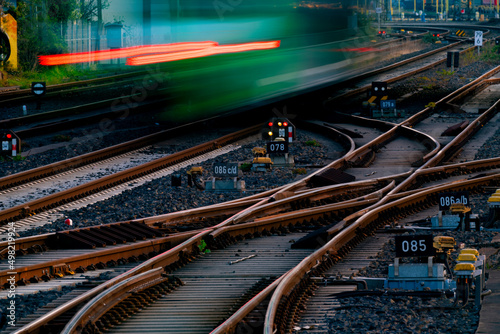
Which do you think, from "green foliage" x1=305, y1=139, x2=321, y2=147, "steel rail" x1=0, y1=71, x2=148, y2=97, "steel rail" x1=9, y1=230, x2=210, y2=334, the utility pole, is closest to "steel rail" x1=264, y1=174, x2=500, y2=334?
"steel rail" x1=9, y1=230, x2=210, y2=334

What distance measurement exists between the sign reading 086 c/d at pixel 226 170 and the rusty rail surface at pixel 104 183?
237 centimetres

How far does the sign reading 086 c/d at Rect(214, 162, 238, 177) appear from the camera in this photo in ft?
60.0

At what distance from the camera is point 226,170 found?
60.1 feet

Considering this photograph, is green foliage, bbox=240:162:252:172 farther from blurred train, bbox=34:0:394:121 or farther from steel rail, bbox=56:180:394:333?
steel rail, bbox=56:180:394:333

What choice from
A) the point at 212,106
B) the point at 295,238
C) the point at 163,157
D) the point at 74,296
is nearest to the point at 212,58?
the point at 163,157

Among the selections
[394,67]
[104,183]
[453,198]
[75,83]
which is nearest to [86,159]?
[104,183]

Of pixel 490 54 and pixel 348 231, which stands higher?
pixel 490 54

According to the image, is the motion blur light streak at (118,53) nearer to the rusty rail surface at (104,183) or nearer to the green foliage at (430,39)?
the rusty rail surface at (104,183)

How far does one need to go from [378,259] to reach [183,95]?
20241 millimetres

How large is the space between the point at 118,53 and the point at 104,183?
1441 centimetres

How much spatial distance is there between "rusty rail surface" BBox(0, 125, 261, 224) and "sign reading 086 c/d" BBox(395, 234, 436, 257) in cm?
747

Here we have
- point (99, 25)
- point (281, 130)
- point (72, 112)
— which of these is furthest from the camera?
point (99, 25)

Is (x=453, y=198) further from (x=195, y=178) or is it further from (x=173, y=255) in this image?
(x=173, y=255)

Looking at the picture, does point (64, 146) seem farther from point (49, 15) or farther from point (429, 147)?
point (49, 15)
